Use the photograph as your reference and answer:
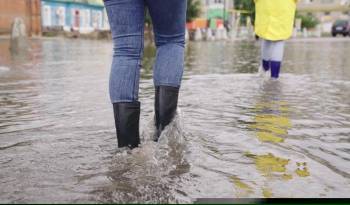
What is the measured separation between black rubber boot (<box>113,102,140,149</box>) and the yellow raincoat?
3.69 meters

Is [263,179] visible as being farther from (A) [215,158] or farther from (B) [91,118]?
(B) [91,118]

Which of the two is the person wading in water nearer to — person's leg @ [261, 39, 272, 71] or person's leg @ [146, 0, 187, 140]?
person's leg @ [146, 0, 187, 140]

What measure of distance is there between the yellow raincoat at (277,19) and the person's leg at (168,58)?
3333mm

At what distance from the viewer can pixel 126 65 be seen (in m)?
2.13

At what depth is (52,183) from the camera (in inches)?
66.2

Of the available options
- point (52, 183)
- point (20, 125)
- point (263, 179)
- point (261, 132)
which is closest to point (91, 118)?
point (20, 125)

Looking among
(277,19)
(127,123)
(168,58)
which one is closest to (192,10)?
(277,19)

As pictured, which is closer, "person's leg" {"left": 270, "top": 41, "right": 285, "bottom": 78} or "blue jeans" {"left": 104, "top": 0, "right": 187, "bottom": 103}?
"blue jeans" {"left": 104, "top": 0, "right": 187, "bottom": 103}

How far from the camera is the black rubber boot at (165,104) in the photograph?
224 centimetres

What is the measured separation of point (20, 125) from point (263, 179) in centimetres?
166

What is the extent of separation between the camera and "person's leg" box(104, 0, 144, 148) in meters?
2.08

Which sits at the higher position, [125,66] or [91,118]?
[125,66]

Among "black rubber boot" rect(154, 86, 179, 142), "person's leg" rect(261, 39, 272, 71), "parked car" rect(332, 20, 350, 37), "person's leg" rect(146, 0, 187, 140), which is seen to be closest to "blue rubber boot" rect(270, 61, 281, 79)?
"person's leg" rect(261, 39, 272, 71)

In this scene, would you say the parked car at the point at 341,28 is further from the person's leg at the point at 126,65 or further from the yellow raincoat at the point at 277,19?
the person's leg at the point at 126,65
